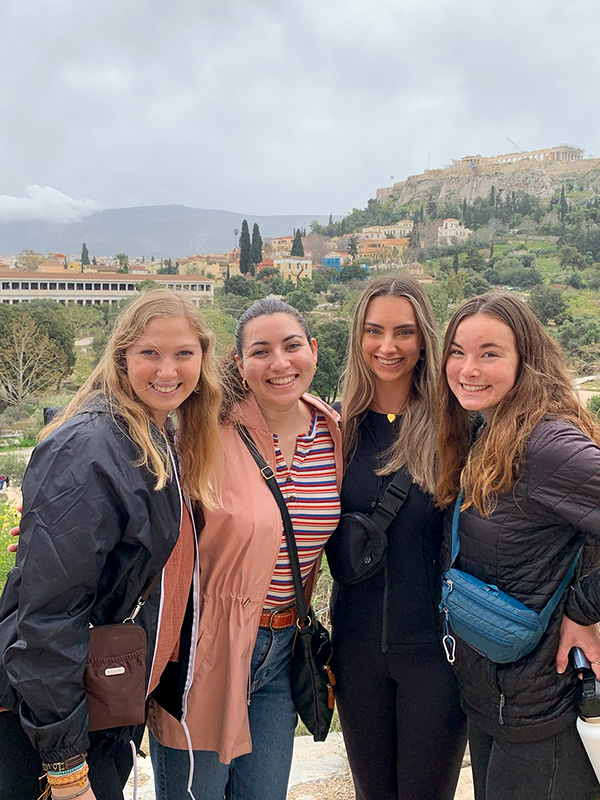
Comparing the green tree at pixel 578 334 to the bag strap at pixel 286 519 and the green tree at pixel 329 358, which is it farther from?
the bag strap at pixel 286 519

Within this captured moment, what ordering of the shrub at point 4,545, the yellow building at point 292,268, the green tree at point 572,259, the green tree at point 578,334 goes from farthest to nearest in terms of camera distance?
the yellow building at point 292,268 → the green tree at point 572,259 → the green tree at point 578,334 → the shrub at point 4,545

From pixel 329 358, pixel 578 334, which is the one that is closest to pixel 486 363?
pixel 329 358

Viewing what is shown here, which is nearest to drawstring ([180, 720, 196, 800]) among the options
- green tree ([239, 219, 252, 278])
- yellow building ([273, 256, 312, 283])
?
yellow building ([273, 256, 312, 283])

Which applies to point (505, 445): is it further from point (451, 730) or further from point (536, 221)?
point (536, 221)

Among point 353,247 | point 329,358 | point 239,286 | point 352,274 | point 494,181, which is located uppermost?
point 494,181

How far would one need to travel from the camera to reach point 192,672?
1.51 metres

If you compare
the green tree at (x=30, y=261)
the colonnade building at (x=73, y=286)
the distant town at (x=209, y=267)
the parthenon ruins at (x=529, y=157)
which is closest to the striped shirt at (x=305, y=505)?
the distant town at (x=209, y=267)

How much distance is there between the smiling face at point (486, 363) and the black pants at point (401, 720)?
0.68m

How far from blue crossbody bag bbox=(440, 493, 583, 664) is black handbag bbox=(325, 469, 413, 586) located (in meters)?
0.21

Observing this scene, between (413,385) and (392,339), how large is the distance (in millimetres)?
173

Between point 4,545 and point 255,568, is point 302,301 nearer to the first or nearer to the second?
point 4,545

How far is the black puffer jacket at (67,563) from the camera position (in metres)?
1.13

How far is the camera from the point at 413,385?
1.92 meters

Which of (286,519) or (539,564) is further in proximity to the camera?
(286,519)
